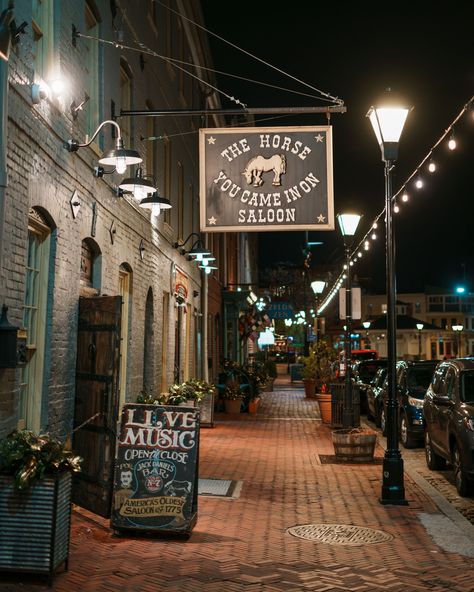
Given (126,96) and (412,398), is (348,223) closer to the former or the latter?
(412,398)

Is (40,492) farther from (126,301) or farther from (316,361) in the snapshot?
(316,361)

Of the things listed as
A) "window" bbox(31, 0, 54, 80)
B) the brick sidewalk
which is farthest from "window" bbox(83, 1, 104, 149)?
the brick sidewalk

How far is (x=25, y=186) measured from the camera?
24.7ft

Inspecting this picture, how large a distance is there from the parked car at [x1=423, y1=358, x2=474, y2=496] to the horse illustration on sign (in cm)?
386

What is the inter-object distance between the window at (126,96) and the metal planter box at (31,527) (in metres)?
7.61

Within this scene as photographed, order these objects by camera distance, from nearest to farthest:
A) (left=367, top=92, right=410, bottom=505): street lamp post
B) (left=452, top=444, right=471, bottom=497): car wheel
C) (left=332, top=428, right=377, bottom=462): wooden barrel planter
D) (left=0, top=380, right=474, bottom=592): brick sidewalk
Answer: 1. (left=0, top=380, right=474, bottom=592): brick sidewalk
2. (left=367, top=92, right=410, bottom=505): street lamp post
3. (left=452, top=444, right=471, bottom=497): car wheel
4. (left=332, top=428, right=377, bottom=462): wooden barrel planter

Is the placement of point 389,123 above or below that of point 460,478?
above

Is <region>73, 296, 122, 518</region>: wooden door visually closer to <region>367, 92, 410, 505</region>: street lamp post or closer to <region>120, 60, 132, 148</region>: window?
<region>367, 92, 410, 505</region>: street lamp post

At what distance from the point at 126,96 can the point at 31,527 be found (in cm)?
902

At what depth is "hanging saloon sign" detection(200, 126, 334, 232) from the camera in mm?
9844

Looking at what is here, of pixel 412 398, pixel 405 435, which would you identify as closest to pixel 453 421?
pixel 412 398

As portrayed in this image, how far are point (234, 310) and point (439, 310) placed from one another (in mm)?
77185

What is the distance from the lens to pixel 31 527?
5.86m

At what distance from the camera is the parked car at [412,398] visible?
14.6m
